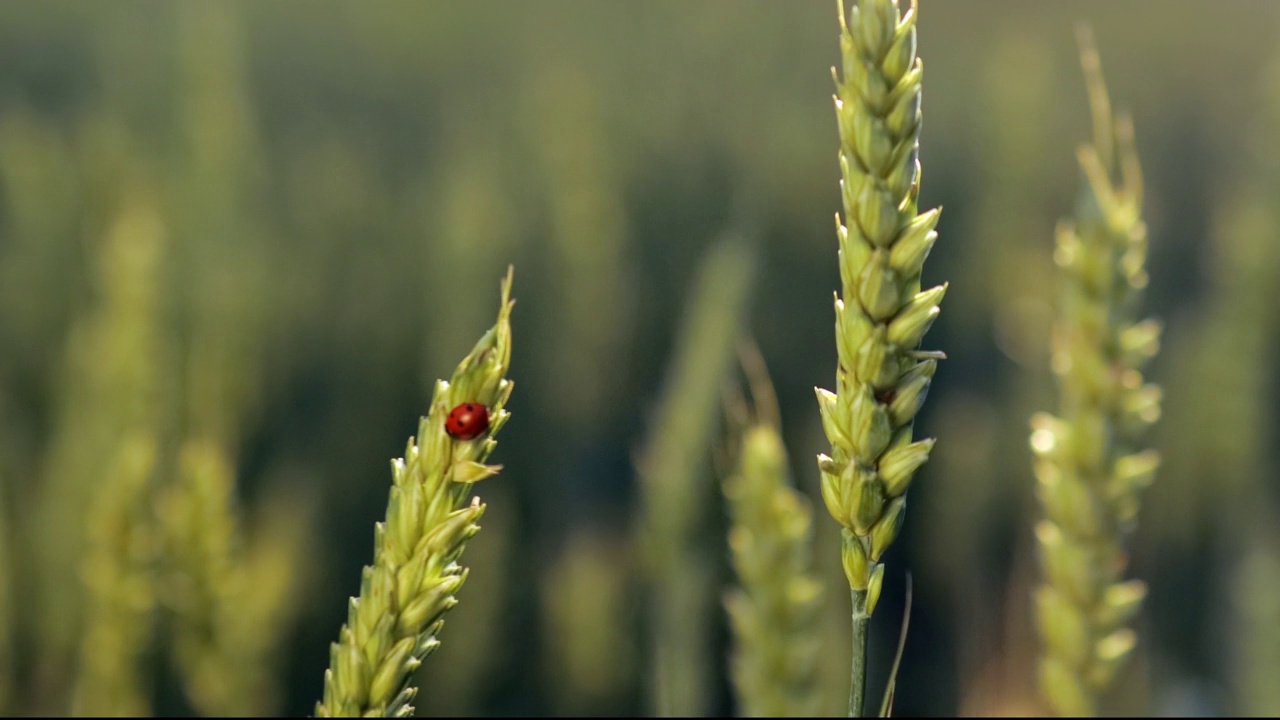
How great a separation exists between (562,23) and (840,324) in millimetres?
4717

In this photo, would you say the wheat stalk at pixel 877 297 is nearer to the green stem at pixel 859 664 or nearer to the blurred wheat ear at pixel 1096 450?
the green stem at pixel 859 664

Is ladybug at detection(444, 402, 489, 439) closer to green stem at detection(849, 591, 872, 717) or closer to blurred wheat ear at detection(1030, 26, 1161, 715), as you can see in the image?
green stem at detection(849, 591, 872, 717)

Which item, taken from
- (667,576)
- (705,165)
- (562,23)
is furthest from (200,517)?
(562,23)

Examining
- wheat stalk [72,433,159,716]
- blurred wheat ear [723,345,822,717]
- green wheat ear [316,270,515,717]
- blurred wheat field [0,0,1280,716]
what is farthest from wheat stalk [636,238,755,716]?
green wheat ear [316,270,515,717]

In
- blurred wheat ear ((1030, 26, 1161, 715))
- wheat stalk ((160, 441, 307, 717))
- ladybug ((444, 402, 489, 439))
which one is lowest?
wheat stalk ((160, 441, 307, 717))

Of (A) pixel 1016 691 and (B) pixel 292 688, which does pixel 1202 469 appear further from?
(B) pixel 292 688

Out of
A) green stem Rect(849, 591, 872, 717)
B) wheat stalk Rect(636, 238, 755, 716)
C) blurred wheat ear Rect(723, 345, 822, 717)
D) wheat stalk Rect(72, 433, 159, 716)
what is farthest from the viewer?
wheat stalk Rect(636, 238, 755, 716)

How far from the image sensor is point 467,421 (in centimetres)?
50

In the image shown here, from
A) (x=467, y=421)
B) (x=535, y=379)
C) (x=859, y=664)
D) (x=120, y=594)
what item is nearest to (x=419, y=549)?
(x=467, y=421)

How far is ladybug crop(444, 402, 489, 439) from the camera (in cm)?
50

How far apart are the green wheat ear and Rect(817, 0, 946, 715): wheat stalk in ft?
0.47

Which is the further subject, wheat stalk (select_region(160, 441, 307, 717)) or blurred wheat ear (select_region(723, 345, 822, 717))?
wheat stalk (select_region(160, 441, 307, 717))

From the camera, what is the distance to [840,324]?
519 mm

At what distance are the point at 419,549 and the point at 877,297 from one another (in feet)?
0.72
